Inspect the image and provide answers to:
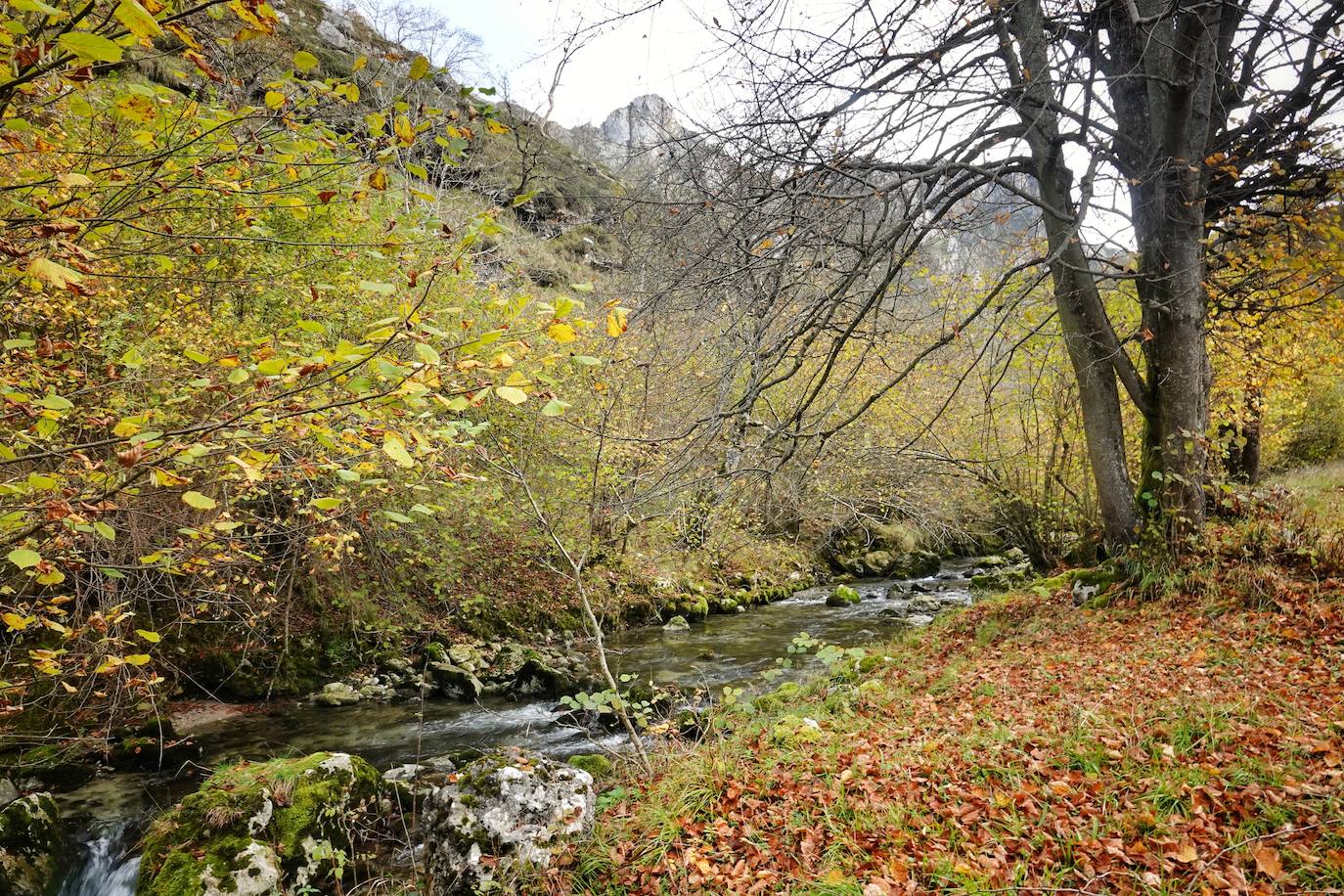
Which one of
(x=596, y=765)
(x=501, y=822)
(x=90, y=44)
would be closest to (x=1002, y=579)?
(x=596, y=765)

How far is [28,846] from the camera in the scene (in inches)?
190

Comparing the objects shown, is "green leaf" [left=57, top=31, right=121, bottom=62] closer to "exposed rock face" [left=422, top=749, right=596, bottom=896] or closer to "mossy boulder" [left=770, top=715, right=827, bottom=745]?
"exposed rock face" [left=422, top=749, right=596, bottom=896]

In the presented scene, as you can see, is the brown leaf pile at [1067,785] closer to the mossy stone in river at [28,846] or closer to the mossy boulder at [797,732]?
the mossy boulder at [797,732]

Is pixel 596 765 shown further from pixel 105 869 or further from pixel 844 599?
pixel 844 599

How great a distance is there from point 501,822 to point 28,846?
144 inches

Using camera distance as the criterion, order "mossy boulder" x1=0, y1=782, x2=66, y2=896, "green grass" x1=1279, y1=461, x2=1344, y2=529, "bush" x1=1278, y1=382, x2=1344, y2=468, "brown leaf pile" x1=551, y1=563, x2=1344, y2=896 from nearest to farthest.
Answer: "brown leaf pile" x1=551, y1=563, x2=1344, y2=896, "mossy boulder" x1=0, y1=782, x2=66, y2=896, "green grass" x1=1279, y1=461, x2=1344, y2=529, "bush" x1=1278, y1=382, x2=1344, y2=468

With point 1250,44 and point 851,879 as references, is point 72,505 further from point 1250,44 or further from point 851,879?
point 1250,44

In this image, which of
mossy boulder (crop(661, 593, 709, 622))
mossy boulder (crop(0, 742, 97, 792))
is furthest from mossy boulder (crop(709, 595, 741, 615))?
mossy boulder (crop(0, 742, 97, 792))

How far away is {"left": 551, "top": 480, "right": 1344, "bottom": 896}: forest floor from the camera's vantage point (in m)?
2.81

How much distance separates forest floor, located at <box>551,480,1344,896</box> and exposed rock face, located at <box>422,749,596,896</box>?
0.25m

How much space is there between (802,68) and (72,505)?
16.0ft

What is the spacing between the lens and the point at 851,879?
306 cm

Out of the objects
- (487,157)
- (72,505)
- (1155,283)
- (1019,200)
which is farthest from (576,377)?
(487,157)

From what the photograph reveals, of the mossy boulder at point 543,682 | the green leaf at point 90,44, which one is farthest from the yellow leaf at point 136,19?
the mossy boulder at point 543,682
